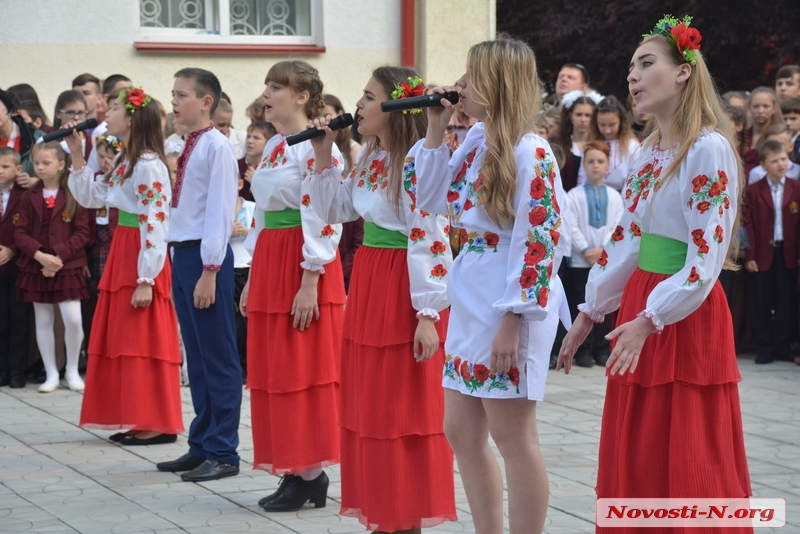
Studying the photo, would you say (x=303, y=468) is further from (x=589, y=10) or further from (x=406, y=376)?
(x=589, y=10)

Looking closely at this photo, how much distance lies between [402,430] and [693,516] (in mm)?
1490

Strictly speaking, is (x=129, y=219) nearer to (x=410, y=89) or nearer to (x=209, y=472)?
(x=209, y=472)

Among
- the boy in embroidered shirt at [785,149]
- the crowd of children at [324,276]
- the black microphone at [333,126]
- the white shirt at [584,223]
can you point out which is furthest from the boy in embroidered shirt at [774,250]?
the black microphone at [333,126]

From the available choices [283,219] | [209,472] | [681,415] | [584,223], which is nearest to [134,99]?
[283,219]

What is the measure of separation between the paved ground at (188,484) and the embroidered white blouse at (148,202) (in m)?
1.12

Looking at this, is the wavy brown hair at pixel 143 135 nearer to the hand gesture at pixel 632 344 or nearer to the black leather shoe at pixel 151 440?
the black leather shoe at pixel 151 440

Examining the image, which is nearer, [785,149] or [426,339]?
[426,339]

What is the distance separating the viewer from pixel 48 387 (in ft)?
30.2

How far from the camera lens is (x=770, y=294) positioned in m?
10.7

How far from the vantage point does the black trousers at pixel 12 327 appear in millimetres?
9484

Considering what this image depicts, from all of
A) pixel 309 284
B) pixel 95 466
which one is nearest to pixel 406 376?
pixel 309 284

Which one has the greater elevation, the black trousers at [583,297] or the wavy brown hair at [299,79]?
the wavy brown hair at [299,79]

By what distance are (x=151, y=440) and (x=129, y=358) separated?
0.52 meters

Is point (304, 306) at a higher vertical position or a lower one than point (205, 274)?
lower
